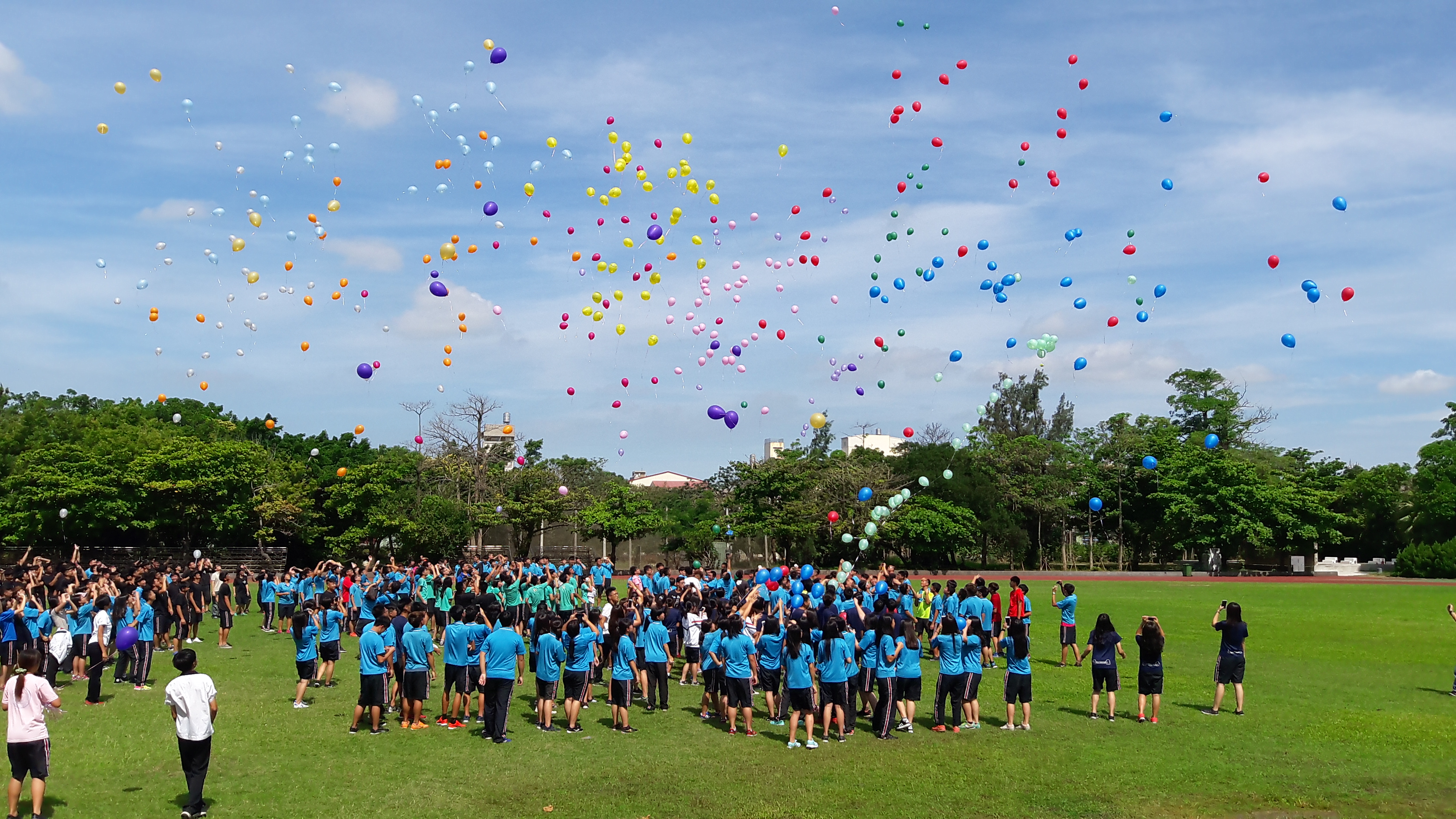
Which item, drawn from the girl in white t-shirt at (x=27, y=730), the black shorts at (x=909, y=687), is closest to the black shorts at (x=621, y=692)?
the black shorts at (x=909, y=687)

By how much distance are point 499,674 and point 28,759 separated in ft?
14.2

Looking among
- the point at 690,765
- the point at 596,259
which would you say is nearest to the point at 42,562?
the point at 596,259

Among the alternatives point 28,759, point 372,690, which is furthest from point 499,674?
point 28,759

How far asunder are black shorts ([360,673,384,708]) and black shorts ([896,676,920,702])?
5752mm

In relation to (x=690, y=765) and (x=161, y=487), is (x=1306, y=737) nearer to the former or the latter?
(x=690, y=765)

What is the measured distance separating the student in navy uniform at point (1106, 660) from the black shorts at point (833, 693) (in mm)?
3195

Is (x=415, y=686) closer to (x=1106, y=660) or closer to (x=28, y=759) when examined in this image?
(x=28, y=759)

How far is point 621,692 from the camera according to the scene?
38.9 feet

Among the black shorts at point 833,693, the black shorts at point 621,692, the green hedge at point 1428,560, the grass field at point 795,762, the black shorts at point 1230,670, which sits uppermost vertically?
the green hedge at point 1428,560

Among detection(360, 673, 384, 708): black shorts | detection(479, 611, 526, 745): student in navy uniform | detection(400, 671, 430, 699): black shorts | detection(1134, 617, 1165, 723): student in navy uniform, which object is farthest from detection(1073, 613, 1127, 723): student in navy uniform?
detection(360, 673, 384, 708): black shorts

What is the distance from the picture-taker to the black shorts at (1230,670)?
12477 millimetres

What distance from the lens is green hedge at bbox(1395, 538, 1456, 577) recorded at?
44844 millimetres

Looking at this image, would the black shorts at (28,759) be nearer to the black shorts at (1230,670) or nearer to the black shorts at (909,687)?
the black shorts at (909,687)

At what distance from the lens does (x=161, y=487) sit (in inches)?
Result: 1407
